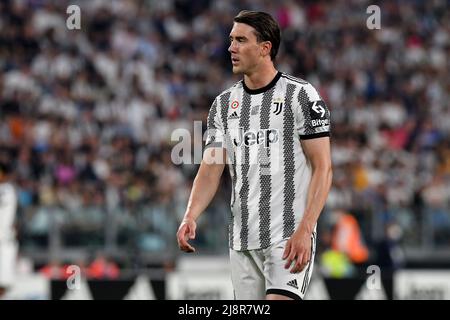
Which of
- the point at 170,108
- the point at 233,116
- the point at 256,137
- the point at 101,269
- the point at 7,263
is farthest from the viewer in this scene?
the point at 170,108

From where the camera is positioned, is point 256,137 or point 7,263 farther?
point 7,263

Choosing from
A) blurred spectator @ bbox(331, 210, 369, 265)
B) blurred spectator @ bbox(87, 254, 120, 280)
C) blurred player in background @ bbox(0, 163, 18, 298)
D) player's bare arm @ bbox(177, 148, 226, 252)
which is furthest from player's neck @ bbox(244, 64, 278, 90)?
blurred spectator @ bbox(331, 210, 369, 265)

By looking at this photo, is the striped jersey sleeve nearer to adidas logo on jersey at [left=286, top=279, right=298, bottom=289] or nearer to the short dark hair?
the short dark hair

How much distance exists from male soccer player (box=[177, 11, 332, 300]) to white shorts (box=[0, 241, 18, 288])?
659cm

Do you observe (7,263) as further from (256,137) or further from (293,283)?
(293,283)

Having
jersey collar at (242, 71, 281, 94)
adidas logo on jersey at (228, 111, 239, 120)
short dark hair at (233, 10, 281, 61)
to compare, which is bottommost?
adidas logo on jersey at (228, 111, 239, 120)

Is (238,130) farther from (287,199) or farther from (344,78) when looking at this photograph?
(344,78)

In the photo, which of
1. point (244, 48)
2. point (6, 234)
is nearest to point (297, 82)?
point (244, 48)

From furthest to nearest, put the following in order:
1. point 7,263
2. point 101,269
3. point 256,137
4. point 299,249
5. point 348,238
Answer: point 348,238 < point 101,269 < point 7,263 < point 256,137 < point 299,249

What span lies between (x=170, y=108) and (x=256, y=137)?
10.9 metres

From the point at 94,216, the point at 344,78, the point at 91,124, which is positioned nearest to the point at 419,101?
the point at 344,78

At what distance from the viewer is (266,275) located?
5598 mm

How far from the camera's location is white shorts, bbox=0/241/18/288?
11.9m

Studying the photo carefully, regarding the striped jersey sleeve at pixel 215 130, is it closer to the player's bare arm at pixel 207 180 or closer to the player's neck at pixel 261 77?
the player's bare arm at pixel 207 180
